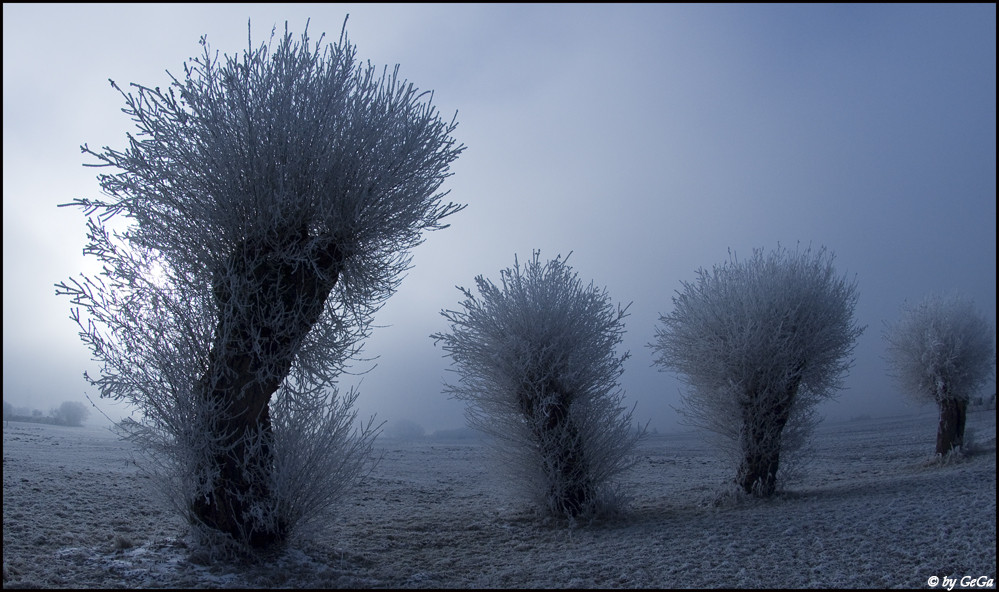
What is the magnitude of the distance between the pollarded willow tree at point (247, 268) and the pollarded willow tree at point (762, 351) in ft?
28.7

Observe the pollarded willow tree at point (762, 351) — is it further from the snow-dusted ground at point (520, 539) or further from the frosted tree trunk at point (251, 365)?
the frosted tree trunk at point (251, 365)

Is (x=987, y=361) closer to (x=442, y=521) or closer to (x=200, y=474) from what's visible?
(x=442, y=521)

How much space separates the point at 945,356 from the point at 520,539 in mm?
17557

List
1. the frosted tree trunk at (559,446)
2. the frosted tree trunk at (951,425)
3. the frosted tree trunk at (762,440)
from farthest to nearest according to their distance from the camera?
the frosted tree trunk at (951,425)
the frosted tree trunk at (762,440)
the frosted tree trunk at (559,446)

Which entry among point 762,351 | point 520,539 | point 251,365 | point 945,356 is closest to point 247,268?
point 251,365

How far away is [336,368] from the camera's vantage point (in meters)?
8.06

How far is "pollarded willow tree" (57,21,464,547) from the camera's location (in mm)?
7004

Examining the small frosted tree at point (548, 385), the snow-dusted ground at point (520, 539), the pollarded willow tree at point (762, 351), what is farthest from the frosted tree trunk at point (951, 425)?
the small frosted tree at point (548, 385)

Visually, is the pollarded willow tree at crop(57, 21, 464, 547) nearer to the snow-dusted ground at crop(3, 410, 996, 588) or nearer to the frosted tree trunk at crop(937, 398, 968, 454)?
the snow-dusted ground at crop(3, 410, 996, 588)

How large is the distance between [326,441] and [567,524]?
17.9 feet

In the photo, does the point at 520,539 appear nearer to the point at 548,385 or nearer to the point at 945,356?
the point at 548,385

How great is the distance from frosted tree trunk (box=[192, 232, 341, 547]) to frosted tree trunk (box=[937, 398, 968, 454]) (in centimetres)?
2086

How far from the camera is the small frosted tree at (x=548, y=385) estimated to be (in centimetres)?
1148

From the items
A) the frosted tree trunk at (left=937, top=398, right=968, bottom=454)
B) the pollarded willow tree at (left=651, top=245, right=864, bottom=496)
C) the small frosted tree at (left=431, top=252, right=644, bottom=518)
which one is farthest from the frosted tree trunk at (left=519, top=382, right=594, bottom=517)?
the frosted tree trunk at (left=937, top=398, right=968, bottom=454)
